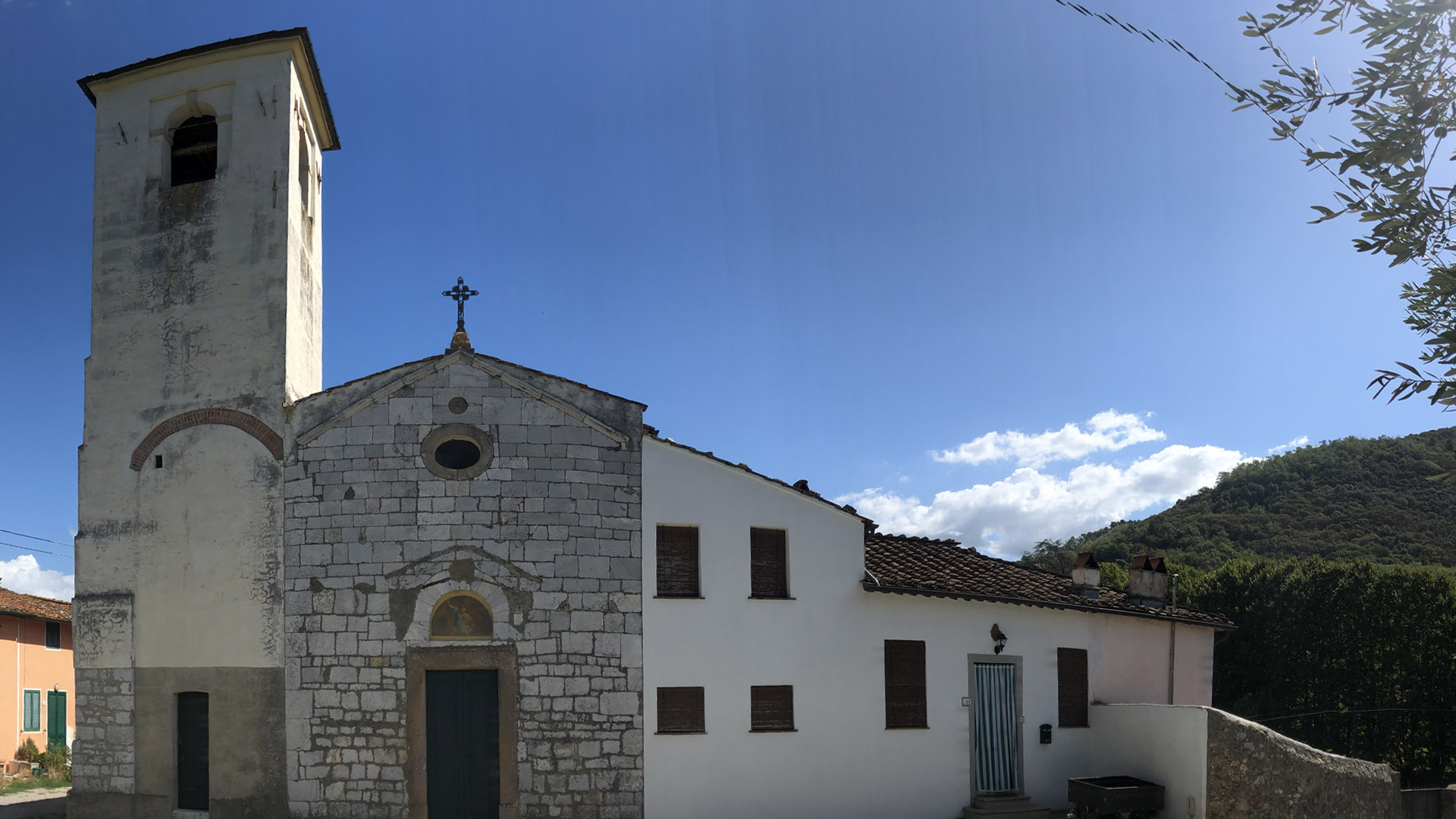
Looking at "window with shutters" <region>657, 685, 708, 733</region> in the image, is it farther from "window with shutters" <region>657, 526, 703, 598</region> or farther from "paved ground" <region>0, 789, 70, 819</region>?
"paved ground" <region>0, 789, 70, 819</region>

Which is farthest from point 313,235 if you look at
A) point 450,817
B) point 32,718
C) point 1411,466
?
point 1411,466

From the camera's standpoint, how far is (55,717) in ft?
93.5

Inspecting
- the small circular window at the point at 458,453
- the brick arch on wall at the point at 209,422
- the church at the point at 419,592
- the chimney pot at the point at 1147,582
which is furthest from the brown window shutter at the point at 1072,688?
the brick arch on wall at the point at 209,422

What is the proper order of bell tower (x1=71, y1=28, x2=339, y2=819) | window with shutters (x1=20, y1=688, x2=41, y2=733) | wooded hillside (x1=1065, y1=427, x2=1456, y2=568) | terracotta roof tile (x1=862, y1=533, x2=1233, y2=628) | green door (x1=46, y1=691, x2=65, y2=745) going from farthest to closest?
1. wooded hillside (x1=1065, y1=427, x2=1456, y2=568)
2. green door (x1=46, y1=691, x2=65, y2=745)
3. window with shutters (x1=20, y1=688, x2=41, y2=733)
4. terracotta roof tile (x1=862, y1=533, x2=1233, y2=628)
5. bell tower (x1=71, y1=28, x2=339, y2=819)

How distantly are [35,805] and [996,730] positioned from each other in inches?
613

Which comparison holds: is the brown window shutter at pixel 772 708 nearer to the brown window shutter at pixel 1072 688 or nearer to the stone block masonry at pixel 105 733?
the brown window shutter at pixel 1072 688

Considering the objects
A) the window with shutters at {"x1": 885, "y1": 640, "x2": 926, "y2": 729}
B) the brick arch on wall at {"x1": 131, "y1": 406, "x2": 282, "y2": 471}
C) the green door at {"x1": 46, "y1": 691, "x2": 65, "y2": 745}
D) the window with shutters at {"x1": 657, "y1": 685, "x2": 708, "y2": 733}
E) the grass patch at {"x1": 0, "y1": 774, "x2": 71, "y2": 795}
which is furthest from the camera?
the green door at {"x1": 46, "y1": 691, "x2": 65, "y2": 745}

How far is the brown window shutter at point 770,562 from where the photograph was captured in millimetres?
16516

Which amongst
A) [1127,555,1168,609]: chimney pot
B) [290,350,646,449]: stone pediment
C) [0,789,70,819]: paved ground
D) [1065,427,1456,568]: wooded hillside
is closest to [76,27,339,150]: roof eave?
[290,350,646,449]: stone pediment

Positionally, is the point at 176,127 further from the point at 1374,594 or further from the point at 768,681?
the point at 1374,594

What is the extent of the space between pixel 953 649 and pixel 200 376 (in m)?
12.0

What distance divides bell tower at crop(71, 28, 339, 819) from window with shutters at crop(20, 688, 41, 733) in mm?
13881

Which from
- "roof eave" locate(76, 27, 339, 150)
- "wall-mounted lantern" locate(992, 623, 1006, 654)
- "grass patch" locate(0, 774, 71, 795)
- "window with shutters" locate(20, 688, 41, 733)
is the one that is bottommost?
"grass patch" locate(0, 774, 71, 795)

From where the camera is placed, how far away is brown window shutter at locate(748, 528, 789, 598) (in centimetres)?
1652
